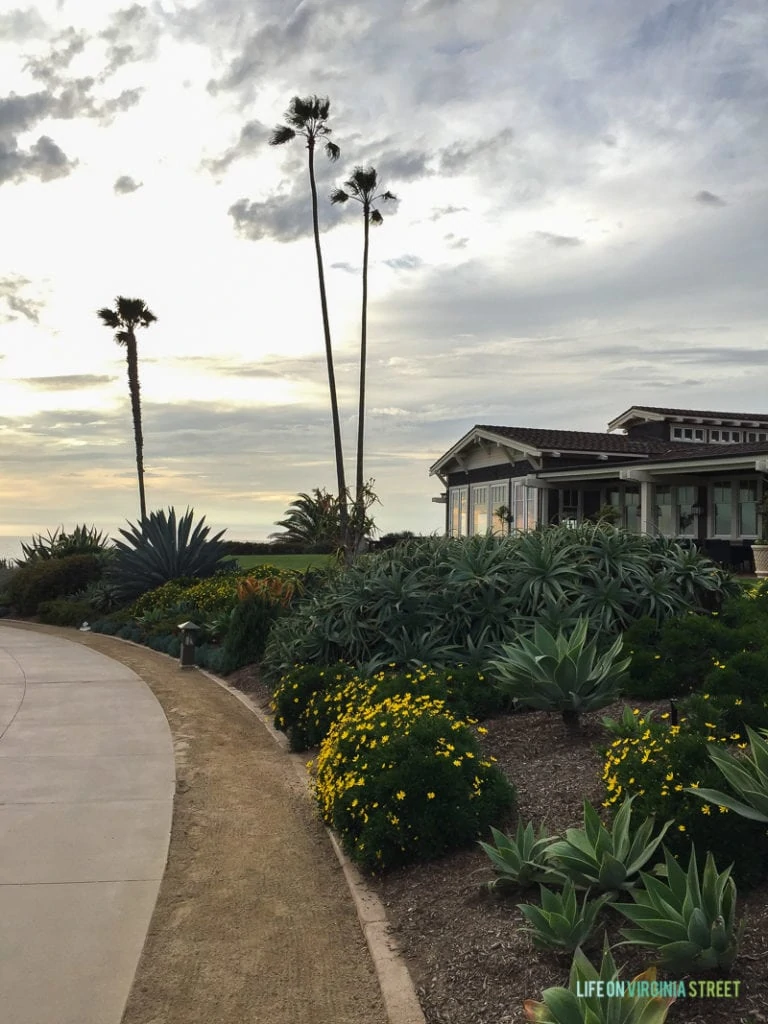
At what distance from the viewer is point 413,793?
584cm

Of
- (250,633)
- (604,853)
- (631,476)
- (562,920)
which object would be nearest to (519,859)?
(604,853)

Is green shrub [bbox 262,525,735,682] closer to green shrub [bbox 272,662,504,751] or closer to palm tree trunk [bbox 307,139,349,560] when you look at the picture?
green shrub [bbox 272,662,504,751]

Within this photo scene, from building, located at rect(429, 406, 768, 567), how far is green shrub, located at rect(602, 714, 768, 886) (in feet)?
54.7

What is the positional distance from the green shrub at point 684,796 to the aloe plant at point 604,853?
7.8 inches

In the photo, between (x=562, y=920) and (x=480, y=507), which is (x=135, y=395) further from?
(x=562, y=920)

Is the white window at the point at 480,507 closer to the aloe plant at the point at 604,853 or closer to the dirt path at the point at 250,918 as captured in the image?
the dirt path at the point at 250,918

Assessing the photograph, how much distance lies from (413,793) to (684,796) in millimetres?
1715

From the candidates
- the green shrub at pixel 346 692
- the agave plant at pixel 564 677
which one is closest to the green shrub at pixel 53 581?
the green shrub at pixel 346 692

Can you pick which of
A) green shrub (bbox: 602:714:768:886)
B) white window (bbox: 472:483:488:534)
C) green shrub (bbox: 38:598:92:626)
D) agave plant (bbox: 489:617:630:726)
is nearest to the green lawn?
white window (bbox: 472:483:488:534)

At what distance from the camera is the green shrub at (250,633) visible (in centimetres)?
1425

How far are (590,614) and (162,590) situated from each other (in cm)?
1341

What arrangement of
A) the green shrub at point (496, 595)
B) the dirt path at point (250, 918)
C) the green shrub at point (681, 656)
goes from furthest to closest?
the green shrub at point (496, 595), the green shrub at point (681, 656), the dirt path at point (250, 918)

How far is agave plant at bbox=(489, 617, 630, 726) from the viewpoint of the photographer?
7.22m

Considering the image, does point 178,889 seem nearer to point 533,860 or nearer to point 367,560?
point 533,860
